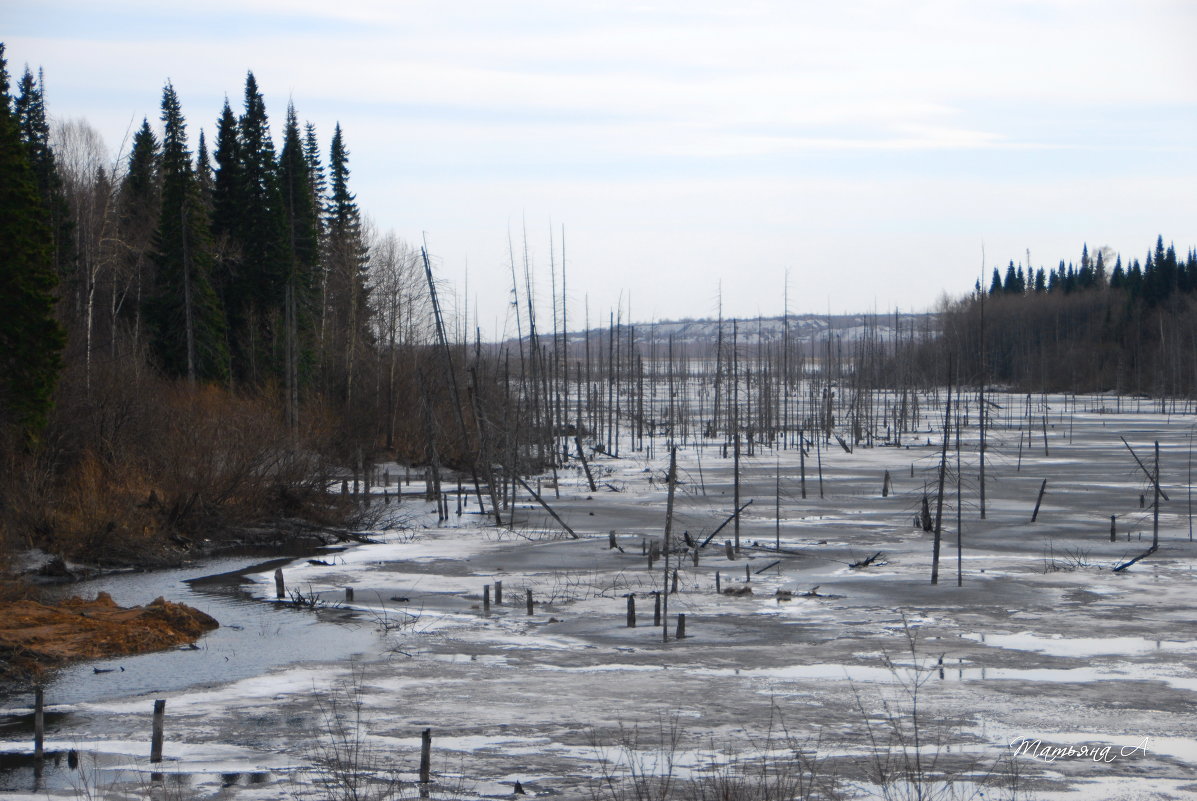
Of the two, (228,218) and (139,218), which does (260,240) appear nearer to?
(228,218)

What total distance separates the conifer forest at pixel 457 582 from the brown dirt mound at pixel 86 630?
80 mm

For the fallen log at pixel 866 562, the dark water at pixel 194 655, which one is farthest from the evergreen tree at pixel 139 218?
Result: the fallen log at pixel 866 562

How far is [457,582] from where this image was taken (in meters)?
24.7

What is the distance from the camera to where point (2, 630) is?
61.7 feet

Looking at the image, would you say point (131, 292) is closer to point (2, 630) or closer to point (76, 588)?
point (76, 588)

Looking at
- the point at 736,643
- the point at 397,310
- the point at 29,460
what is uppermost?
the point at 397,310

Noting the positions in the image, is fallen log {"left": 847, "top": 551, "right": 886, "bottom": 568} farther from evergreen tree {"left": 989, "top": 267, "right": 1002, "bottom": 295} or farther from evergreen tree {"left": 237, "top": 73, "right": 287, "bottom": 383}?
evergreen tree {"left": 989, "top": 267, "right": 1002, "bottom": 295}

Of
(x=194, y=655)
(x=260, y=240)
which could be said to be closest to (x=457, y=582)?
(x=194, y=655)

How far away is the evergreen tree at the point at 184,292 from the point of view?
1935 inches

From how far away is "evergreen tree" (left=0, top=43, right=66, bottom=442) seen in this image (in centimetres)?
2850

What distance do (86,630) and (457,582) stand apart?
7638 mm

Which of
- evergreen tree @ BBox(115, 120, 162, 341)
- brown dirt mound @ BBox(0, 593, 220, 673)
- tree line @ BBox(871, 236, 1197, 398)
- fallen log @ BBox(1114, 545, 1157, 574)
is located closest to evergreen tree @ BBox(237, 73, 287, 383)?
evergreen tree @ BBox(115, 120, 162, 341)

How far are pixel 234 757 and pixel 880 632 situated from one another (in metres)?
10.6

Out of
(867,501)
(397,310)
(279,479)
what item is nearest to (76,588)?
(279,479)
